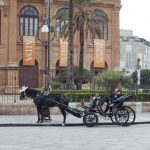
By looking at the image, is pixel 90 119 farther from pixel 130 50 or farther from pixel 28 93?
pixel 130 50

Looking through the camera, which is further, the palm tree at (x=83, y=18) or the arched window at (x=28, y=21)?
the arched window at (x=28, y=21)

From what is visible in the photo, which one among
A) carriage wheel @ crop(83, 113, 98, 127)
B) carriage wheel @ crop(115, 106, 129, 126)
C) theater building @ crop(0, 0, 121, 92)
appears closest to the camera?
carriage wheel @ crop(83, 113, 98, 127)

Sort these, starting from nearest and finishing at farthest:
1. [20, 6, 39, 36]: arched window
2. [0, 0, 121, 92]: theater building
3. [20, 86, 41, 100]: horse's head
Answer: [20, 86, 41, 100]: horse's head, [0, 0, 121, 92]: theater building, [20, 6, 39, 36]: arched window

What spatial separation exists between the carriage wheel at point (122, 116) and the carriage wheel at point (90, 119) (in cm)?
103

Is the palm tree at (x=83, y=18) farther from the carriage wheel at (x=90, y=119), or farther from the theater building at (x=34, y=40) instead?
the carriage wheel at (x=90, y=119)

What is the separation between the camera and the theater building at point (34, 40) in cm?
5719

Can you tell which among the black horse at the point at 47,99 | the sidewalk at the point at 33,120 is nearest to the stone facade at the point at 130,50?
the sidewalk at the point at 33,120

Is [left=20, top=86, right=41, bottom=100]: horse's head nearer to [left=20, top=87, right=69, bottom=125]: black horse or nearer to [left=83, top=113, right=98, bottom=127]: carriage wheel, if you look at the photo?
[left=20, top=87, right=69, bottom=125]: black horse

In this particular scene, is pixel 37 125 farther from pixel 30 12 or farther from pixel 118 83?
pixel 30 12

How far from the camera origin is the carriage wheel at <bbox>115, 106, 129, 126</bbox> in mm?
22750
